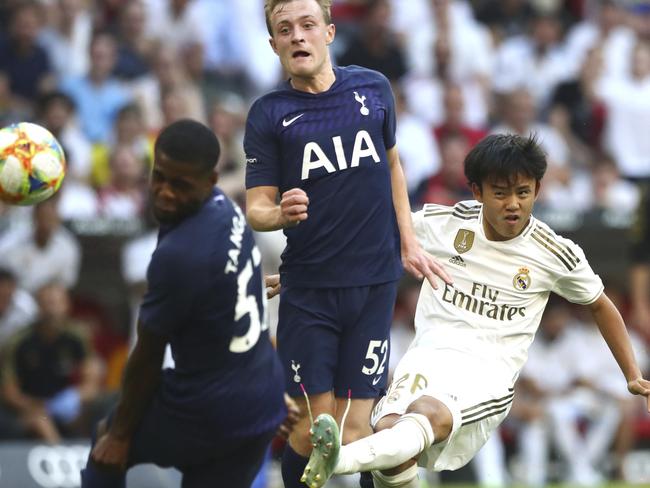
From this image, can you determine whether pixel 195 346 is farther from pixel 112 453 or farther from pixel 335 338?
pixel 335 338

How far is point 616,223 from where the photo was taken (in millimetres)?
13336

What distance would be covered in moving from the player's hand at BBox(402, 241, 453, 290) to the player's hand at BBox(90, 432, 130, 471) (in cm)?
191

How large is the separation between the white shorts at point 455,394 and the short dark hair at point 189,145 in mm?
1929

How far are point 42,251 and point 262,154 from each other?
5.33 meters

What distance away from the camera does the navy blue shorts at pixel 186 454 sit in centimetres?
573

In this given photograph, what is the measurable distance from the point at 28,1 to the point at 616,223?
252 inches

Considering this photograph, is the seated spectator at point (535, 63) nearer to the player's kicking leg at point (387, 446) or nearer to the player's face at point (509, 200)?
the player's face at point (509, 200)

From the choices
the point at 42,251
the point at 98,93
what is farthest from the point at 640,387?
the point at 98,93

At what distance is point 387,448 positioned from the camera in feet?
21.4

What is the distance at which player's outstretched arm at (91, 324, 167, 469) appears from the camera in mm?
5582

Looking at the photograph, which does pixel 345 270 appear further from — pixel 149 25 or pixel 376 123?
pixel 149 25

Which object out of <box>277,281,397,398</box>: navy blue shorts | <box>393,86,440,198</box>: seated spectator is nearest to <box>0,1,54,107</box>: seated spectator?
<box>393,86,440,198</box>: seated spectator

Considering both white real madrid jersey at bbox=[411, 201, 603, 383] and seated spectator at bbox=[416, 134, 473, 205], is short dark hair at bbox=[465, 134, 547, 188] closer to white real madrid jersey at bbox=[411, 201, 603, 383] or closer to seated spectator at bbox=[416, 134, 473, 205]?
white real madrid jersey at bbox=[411, 201, 603, 383]

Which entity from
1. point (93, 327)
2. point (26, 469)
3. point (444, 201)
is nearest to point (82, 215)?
point (93, 327)
